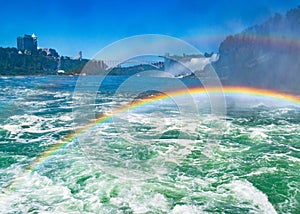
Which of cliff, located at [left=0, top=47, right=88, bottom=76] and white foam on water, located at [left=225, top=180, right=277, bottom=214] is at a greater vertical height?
cliff, located at [left=0, top=47, right=88, bottom=76]

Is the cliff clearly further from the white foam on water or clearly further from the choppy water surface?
the white foam on water

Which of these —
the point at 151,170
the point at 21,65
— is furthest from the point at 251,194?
the point at 21,65

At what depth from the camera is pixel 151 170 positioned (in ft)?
38.4

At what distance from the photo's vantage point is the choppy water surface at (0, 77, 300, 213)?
8.74m

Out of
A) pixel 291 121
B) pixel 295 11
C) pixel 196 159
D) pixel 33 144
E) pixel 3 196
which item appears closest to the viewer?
pixel 3 196

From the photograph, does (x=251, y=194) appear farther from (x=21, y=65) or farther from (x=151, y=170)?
(x=21, y=65)

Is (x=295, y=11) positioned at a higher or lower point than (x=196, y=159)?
higher

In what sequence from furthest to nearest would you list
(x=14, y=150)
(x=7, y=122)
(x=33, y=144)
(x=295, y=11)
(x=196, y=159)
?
(x=295, y=11) < (x=7, y=122) < (x=33, y=144) < (x=14, y=150) < (x=196, y=159)

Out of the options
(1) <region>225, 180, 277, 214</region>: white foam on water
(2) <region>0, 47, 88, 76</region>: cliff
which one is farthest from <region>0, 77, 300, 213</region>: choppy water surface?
(2) <region>0, 47, 88, 76</region>: cliff

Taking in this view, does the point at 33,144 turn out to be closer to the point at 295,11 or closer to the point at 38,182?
the point at 38,182

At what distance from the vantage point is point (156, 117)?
25.1m

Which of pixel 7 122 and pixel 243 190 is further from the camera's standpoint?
pixel 7 122

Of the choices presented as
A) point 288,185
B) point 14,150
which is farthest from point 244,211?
point 14,150

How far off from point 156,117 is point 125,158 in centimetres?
1197
